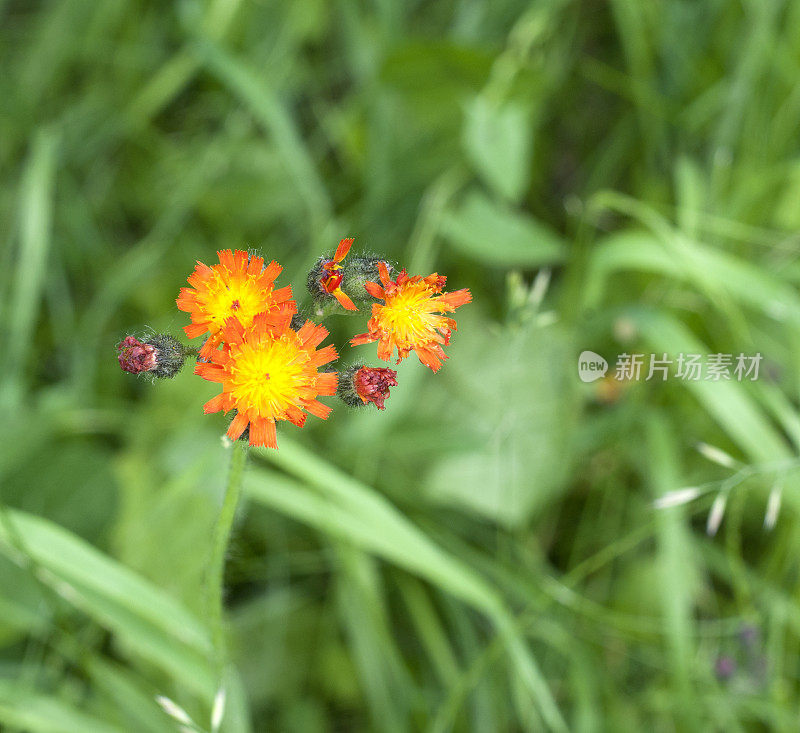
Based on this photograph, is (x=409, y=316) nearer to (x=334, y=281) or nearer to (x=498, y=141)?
(x=334, y=281)

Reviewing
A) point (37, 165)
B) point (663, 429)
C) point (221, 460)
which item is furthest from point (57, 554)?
point (663, 429)

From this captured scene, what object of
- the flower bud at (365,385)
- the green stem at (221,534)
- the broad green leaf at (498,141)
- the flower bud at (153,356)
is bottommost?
the green stem at (221,534)

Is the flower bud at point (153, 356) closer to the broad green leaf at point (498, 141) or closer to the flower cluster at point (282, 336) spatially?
the flower cluster at point (282, 336)

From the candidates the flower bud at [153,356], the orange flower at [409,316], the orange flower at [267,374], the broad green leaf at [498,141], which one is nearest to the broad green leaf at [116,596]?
the flower bud at [153,356]

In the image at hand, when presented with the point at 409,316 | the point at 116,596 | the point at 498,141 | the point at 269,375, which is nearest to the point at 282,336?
the point at 269,375

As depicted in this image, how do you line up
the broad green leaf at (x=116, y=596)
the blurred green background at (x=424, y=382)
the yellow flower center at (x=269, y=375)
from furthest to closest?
the blurred green background at (x=424, y=382), the broad green leaf at (x=116, y=596), the yellow flower center at (x=269, y=375)

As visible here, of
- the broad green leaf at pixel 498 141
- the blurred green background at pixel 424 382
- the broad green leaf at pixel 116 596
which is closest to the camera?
the broad green leaf at pixel 116 596

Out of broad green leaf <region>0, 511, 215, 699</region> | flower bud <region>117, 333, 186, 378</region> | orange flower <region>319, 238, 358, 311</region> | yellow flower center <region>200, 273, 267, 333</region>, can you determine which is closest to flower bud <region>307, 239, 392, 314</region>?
orange flower <region>319, 238, 358, 311</region>

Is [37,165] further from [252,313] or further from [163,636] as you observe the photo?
[252,313]

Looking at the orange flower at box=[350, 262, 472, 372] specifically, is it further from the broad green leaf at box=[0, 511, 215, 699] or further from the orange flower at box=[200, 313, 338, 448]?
the broad green leaf at box=[0, 511, 215, 699]
